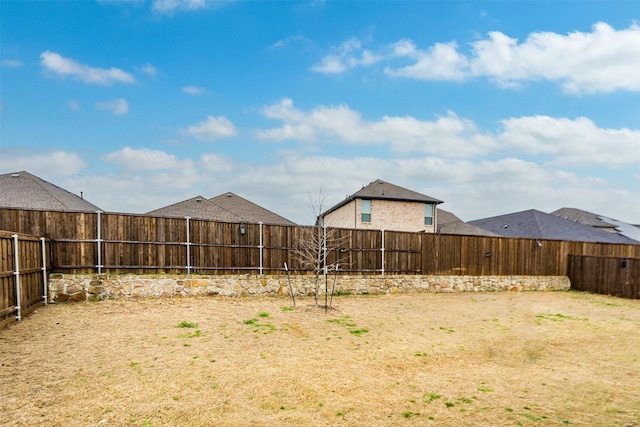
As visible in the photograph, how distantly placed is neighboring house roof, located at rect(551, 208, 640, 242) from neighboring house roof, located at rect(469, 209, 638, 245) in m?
4.87

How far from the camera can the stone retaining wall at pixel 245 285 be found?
37.6ft

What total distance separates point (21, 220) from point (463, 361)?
13.0 meters

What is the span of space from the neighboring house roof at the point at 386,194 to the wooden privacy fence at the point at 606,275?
403 inches

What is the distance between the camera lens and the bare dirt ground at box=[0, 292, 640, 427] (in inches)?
173

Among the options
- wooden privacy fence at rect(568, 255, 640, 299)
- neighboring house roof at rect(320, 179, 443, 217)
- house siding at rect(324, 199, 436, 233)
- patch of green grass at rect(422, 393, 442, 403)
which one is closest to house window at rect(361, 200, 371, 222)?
house siding at rect(324, 199, 436, 233)

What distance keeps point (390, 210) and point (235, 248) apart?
1573 centimetres

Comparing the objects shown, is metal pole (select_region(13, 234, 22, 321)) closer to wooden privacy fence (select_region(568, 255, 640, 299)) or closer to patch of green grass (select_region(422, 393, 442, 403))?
patch of green grass (select_region(422, 393, 442, 403))

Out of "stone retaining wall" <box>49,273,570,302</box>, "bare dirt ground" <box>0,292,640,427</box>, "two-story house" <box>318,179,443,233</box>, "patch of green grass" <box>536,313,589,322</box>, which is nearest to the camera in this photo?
"bare dirt ground" <box>0,292,640,427</box>

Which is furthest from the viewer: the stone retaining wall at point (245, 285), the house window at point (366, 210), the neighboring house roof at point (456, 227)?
the neighboring house roof at point (456, 227)

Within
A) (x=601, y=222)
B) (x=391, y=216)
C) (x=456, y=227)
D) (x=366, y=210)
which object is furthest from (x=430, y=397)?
(x=601, y=222)

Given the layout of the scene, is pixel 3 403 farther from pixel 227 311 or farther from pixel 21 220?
pixel 21 220

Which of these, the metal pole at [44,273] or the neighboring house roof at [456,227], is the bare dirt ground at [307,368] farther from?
the neighboring house roof at [456,227]

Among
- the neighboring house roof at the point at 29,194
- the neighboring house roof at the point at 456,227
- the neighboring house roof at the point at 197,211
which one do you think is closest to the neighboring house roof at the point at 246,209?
the neighboring house roof at the point at 197,211

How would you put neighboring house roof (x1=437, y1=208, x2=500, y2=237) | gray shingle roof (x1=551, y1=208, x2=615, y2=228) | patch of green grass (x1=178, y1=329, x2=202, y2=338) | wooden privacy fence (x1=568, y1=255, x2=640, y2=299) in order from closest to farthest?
patch of green grass (x1=178, y1=329, x2=202, y2=338) → wooden privacy fence (x1=568, y1=255, x2=640, y2=299) → neighboring house roof (x1=437, y1=208, x2=500, y2=237) → gray shingle roof (x1=551, y1=208, x2=615, y2=228)
